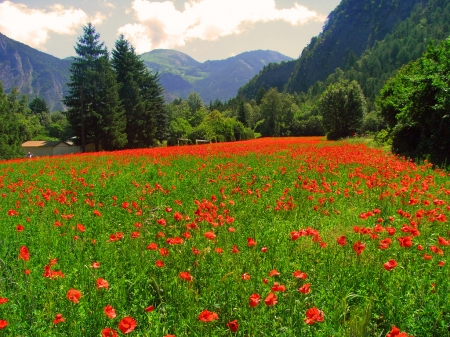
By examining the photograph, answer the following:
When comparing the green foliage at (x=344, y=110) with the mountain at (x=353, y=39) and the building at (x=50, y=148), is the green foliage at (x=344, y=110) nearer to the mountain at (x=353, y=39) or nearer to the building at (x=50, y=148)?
the building at (x=50, y=148)

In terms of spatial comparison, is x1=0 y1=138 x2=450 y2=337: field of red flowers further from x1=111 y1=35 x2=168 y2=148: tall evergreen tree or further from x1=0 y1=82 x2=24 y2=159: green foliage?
x1=111 y1=35 x2=168 y2=148: tall evergreen tree

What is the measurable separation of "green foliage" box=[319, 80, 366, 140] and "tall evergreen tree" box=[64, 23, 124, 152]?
28715 millimetres

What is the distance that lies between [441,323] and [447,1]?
17559cm

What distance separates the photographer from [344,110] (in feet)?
146

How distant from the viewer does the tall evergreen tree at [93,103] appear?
115 feet

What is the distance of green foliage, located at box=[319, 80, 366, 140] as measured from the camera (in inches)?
1734

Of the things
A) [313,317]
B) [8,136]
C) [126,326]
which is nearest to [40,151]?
[8,136]

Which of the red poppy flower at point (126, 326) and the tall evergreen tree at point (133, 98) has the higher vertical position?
the tall evergreen tree at point (133, 98)

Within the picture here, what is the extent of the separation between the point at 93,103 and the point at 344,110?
Result: 33.6m

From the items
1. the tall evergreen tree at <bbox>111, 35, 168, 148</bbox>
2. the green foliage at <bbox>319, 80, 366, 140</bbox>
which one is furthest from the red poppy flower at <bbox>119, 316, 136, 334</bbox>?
the green foliage at <bbox>319, 80, 366, 140</bbox>

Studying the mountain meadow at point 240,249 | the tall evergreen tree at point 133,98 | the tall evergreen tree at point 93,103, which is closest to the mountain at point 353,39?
the tall evergreen tree at point 133,98

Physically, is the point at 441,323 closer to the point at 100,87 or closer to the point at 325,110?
the point at 100,87

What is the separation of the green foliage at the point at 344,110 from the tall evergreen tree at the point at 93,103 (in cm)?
2871

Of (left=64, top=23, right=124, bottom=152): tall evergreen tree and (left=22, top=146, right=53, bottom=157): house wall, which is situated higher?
(left=64, top=23, right=124, bottom=152): tall evergreen tree
